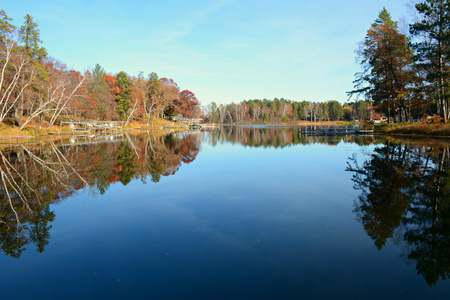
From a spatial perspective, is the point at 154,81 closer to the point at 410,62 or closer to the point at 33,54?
the point at 33,54

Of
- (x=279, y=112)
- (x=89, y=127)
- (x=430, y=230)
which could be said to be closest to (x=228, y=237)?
(x=430, y=230)

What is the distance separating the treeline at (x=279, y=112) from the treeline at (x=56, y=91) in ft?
156

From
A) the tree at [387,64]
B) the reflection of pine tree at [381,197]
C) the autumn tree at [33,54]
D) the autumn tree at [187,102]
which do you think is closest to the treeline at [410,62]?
the tree at [387,64]

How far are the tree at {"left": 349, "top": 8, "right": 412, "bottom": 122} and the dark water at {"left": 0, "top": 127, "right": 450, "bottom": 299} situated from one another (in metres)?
30.9

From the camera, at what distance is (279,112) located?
133 m

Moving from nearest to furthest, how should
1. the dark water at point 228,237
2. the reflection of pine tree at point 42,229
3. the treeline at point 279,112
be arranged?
1. the dark water at point 228,237
2. the reflection of pine tree at point 42,229
3. the treeline at point 279,112

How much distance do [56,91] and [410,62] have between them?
47.6 m

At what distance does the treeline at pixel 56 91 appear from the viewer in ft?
105

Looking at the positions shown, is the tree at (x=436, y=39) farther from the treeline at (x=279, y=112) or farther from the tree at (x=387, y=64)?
the treeline at (x=279, y=112)

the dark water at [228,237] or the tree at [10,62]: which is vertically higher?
the tree at [10,62]

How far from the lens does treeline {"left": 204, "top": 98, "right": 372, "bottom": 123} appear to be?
405 ft

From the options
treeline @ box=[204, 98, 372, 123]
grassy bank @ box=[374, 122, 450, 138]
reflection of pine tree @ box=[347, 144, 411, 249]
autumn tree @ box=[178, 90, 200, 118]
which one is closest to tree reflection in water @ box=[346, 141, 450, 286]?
reflection of pine tree @ box=[347, 144, 411, 249]

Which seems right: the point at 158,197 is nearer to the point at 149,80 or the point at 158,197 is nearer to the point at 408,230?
the point at 408,230

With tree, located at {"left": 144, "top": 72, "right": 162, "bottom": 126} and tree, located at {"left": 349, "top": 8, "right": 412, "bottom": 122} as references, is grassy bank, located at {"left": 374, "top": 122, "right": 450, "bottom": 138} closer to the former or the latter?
tree, located at {"left": 349, "top": 8, "right": 412, "bottom": 122}
